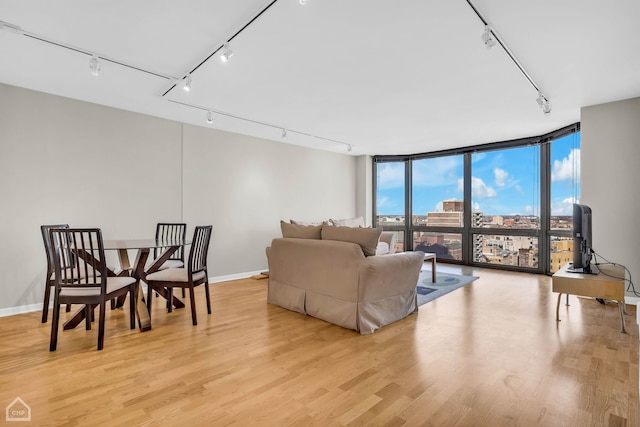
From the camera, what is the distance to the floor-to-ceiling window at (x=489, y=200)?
5449mm

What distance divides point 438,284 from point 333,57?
3.66 m

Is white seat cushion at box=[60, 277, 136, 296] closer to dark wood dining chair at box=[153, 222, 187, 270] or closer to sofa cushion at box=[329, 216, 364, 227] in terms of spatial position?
dark wood dining chair at box=[153, 222, 187, 270]

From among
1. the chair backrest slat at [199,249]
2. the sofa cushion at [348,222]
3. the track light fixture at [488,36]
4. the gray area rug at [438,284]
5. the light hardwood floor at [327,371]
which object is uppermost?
the track light fixture at [488,36]

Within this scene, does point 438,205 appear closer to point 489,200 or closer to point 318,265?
point 489,200

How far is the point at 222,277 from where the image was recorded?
5.30 m

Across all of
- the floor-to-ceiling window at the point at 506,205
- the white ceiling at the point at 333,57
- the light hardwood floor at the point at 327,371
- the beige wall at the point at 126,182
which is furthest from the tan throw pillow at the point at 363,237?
the floor-to-ceiling window at the point at 506,205

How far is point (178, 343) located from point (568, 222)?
5.99 meters

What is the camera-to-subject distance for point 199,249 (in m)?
3.42

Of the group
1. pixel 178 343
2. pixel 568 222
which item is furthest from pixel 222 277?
pixel 568 222

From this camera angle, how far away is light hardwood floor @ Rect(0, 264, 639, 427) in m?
1.79

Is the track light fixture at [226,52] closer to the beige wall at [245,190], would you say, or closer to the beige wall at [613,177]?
the beige wall at [245,190]

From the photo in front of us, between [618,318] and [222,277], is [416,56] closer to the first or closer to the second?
[618,318]

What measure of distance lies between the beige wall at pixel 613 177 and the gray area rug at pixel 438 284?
5.90ft

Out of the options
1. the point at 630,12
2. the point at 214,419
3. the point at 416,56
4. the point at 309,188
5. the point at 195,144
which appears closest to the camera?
the point at 214,419
